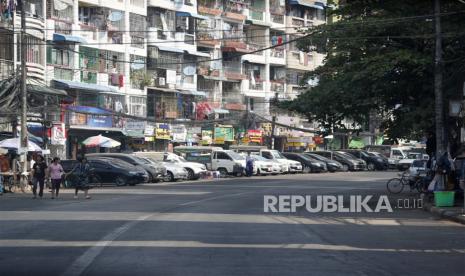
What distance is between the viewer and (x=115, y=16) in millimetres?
56562

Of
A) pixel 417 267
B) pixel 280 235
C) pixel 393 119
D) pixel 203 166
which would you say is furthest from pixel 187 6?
pixel 417 267

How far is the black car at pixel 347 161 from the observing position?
6250 cm

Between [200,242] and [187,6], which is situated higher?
[187,6]

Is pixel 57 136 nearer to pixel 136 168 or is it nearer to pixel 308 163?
pixel 136 168

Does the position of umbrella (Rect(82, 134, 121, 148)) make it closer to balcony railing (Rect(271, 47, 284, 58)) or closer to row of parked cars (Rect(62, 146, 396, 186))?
row of parked cars (Rect(62, 146, 396, 186))

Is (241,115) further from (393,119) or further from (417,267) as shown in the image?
(417,267)

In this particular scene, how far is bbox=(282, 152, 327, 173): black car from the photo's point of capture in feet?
192

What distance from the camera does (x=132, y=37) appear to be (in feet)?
192

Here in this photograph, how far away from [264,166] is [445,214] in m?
33.6

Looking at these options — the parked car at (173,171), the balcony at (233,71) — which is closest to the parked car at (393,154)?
the balcony at (233,71)

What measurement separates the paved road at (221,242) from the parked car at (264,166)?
99.5 feet

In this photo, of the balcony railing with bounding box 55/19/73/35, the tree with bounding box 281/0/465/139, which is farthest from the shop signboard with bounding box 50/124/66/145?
the tree with bounding box 281/0/465/139

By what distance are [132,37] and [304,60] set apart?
27.5 meters

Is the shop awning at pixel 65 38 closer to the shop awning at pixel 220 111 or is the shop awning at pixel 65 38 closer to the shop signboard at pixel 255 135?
the shop awning at pixel 220 111
